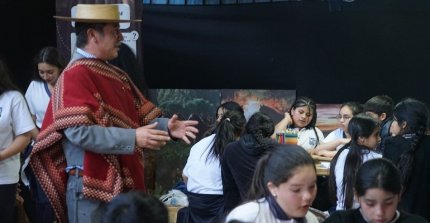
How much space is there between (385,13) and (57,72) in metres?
2.86

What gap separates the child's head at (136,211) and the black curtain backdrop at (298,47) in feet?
14.9

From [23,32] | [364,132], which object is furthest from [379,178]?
[23,32]

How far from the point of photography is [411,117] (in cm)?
436

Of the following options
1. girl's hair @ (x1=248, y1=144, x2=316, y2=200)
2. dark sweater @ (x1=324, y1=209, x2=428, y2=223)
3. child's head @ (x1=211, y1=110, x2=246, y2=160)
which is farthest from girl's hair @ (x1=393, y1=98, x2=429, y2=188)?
girl's hair @ (x1=248, y1=144, x2=316, y2=200)

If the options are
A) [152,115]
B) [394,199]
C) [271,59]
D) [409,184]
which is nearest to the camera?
[394,199]

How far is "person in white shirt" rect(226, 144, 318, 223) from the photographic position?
2525 mm

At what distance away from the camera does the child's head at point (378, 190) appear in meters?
2.65

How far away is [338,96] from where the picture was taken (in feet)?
21.5

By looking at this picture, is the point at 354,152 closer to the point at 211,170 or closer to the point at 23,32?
the point at 211,170

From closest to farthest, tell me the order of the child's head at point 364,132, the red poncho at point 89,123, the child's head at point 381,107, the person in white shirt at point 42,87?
the red poncho at point 89,123 → the child's head at point 364,132 → the person in white shirt at point 42,87 → the child's head at point 381,107

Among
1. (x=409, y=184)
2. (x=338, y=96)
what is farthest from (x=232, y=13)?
(x=409, y=184)

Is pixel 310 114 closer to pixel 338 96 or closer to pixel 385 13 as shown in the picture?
pixel 338 96

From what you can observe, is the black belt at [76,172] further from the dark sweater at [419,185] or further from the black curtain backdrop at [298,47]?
the black curtain backdrop at [298,47]

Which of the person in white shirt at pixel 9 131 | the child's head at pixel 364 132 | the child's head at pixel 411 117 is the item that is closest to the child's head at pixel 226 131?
the child's head at pixel 364 132
